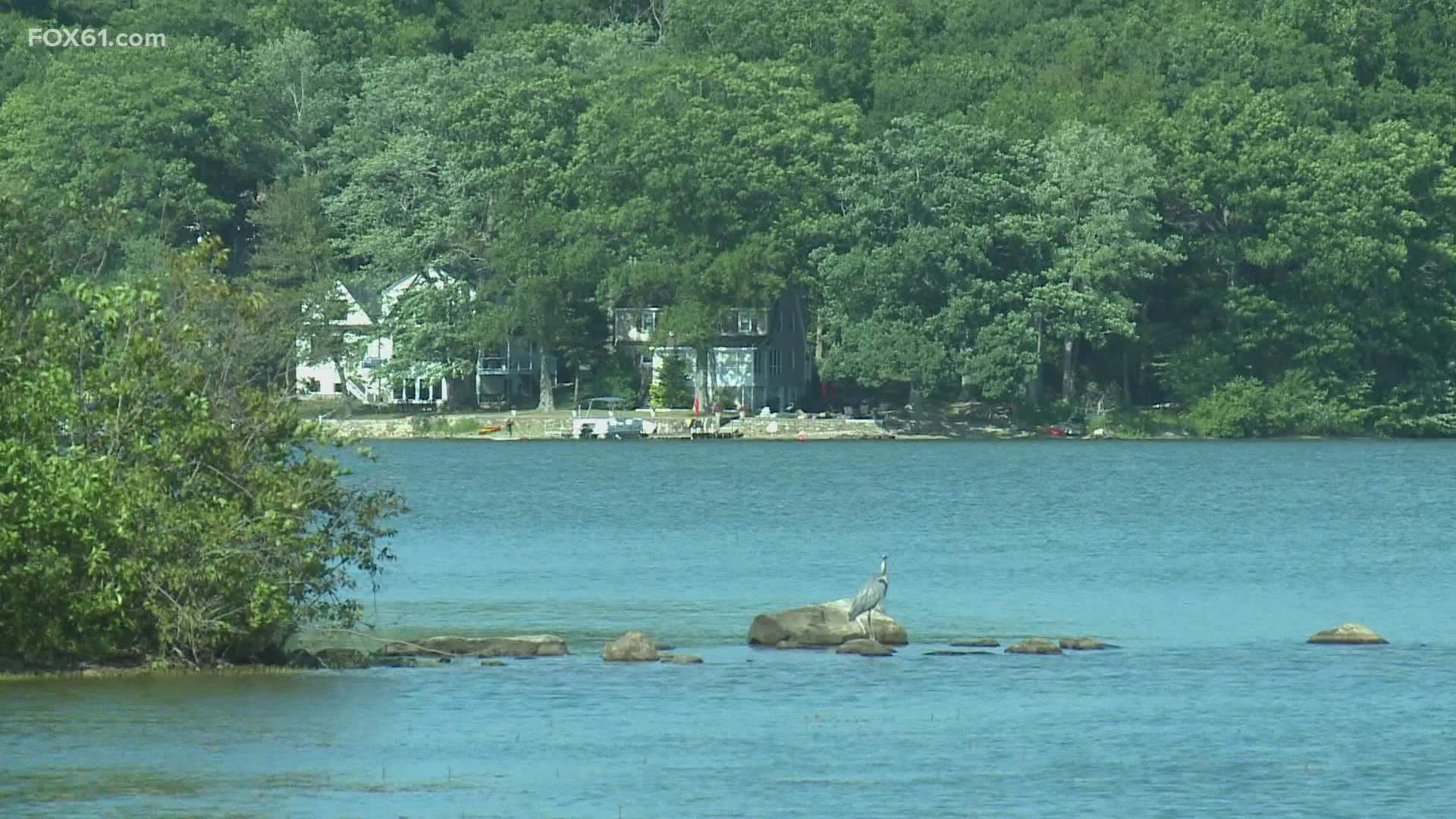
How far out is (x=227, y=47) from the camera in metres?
128

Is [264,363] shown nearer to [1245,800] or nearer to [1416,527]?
[1245,800]

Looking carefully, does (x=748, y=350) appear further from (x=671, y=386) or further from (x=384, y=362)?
(x=384, y=362)

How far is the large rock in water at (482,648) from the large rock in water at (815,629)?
293 cm

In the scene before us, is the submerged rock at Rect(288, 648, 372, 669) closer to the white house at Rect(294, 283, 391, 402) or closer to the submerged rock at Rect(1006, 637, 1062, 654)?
the submerged rock at Rect(1006, 637, 1062, 654)

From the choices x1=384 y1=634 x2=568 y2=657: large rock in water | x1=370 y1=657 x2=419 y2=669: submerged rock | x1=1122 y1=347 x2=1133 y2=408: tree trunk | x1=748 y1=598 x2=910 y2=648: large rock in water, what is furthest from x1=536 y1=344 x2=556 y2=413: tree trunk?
x1=370 y1=657 x2=419 y2=669: submerged rock

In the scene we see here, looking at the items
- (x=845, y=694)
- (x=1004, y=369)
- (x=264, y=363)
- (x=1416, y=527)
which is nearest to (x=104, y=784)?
(x=845, y=694)

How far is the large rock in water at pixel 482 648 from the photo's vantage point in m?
36.2

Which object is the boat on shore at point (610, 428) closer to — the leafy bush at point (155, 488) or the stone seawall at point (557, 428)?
the stone seawall at point (557, 428)

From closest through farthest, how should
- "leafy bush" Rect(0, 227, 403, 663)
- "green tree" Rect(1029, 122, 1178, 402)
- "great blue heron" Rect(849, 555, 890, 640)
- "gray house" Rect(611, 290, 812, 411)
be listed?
"leafy bush" Rect(0, 227, 403, 663)
"great blue heron" Rect(849, 555, 890, 640)
"green tree" Rect(1029, 122, 1178, 402)
"gray house" Rect(611, 290, 812, 411)

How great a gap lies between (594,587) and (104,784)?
2359 centimetres

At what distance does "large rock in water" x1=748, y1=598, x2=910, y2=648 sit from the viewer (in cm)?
3738

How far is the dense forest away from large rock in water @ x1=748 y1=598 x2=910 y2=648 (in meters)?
61.6

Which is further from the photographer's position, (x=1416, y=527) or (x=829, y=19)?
(x=829, y=19)

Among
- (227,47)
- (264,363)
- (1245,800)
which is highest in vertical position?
(227,47)
